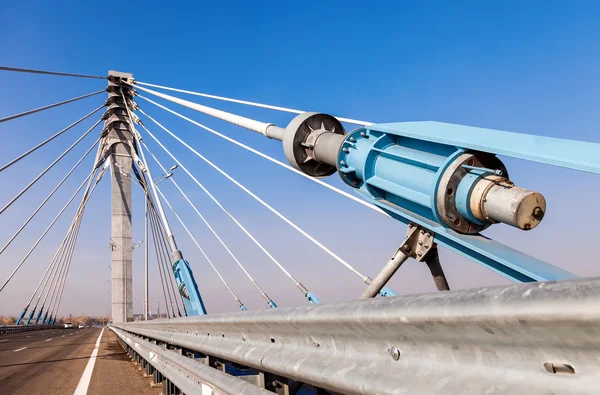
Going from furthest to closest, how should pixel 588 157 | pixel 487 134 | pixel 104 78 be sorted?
pixel 104 78 → pixel 487 134 → pixel 588 157

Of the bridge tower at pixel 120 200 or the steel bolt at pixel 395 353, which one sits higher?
the bridge tower at pixel 120 200

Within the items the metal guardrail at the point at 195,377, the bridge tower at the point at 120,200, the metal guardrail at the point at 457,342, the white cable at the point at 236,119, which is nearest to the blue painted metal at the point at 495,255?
the metal guardrail at the point at 457,342

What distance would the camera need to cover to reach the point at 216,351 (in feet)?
13.6

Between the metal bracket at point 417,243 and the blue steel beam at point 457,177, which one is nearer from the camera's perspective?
the blue steel beam at point 457,177

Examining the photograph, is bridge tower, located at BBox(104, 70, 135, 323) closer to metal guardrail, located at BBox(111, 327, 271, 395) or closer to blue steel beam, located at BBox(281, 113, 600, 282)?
metal guardrail, located at BBox(111, 327, 271, 395)

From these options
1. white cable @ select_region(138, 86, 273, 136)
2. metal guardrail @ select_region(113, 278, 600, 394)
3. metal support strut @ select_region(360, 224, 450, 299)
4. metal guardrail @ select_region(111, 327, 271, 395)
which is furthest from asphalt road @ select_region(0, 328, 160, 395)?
metal guardrail @ select_region(113, 278, 600, 394)

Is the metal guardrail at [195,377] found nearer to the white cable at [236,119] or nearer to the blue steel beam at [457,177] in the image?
the blue steel beam at [457,177]

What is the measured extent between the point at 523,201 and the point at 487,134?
2.17 feet

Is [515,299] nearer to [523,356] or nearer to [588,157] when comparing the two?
[523,356]

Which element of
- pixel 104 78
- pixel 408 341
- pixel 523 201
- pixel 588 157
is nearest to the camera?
pixel 408 341

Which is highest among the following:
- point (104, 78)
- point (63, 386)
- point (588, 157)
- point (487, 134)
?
point (104, 78)

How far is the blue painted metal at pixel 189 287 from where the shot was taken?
11.5m

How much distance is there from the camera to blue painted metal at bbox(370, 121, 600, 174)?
2.78 meters

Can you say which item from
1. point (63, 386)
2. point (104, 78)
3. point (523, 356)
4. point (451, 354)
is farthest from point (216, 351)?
point (104, 78)
